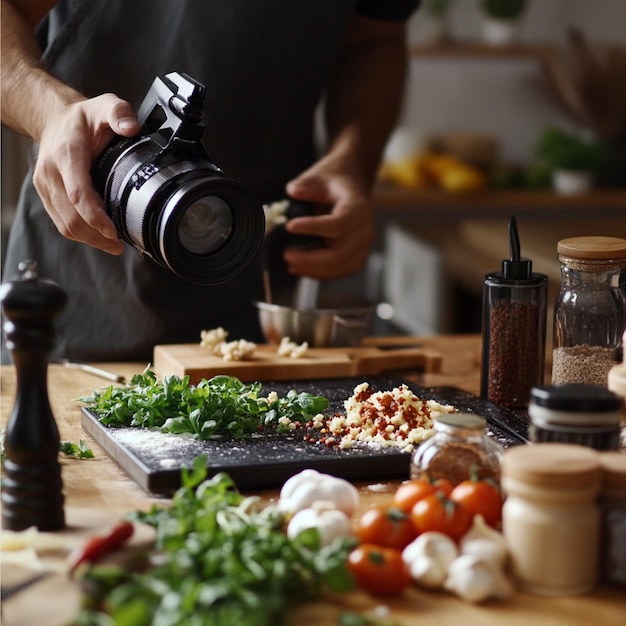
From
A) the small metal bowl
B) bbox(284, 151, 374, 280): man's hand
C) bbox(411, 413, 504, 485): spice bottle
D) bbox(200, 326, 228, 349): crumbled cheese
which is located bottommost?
bbox(411, 413, 504, 485): spice bottle

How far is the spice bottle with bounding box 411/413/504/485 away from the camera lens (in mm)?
464

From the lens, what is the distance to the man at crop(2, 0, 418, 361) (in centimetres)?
206

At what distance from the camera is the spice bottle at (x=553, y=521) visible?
3.41ft

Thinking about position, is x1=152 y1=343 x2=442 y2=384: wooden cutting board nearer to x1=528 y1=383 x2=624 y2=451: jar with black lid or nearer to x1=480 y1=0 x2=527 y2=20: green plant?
x1=528 y1=383 x2=624 y2=451: jar with black lid

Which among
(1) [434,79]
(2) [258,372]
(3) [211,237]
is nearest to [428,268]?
(1) [434,79]

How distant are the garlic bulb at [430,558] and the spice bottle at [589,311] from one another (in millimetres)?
584

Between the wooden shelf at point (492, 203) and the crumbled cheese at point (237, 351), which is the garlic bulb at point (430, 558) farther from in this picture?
the wooden shelf at point (492, 203)

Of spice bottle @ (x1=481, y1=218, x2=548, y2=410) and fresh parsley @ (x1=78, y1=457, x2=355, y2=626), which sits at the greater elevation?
spice bottle @ (x1=481, y1=218, x2=548, y2=410)

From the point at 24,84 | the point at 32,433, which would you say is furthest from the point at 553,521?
the point at 24,84

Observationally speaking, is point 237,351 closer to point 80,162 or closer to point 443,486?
point 80,162

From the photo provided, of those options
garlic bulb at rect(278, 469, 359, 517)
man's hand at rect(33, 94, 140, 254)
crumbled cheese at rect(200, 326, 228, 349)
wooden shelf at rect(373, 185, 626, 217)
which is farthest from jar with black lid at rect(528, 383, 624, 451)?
wooden shelf at rect(373, 185, 626, 217)

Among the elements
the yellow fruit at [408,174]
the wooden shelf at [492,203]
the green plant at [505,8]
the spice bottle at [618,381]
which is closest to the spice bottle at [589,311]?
the spice bottle at [618,381]

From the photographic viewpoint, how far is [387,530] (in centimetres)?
110

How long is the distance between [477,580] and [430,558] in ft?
0.16
